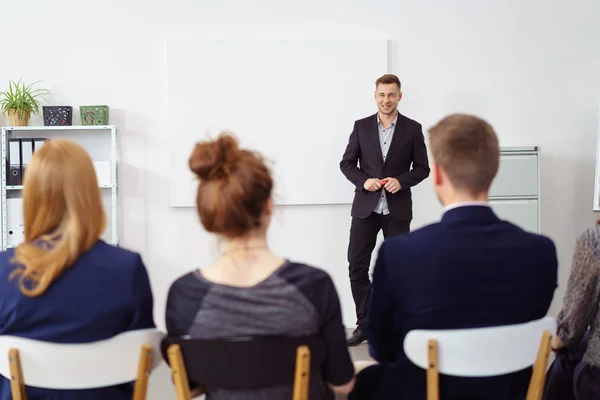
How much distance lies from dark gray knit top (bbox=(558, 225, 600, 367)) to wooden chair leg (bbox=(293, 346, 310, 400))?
79 cm

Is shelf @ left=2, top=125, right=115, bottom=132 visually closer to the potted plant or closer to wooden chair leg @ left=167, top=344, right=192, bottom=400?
the potted plant

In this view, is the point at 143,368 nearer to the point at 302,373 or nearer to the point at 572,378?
the point at 302,373

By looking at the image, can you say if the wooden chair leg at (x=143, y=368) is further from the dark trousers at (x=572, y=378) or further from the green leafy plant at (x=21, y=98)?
the green leafy plant at (x=21, y=98)

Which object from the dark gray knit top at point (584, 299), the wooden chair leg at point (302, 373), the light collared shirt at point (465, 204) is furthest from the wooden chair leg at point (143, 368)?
the dark gray knit top at point (584, 299)

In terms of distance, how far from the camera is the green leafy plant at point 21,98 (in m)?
4.35

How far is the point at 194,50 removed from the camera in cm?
456

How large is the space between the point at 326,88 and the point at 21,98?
2.00 metres

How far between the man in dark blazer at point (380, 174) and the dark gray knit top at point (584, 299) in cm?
223

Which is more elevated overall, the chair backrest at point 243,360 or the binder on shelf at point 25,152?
the binder on shelf at point 25,152

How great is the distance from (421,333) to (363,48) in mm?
3405

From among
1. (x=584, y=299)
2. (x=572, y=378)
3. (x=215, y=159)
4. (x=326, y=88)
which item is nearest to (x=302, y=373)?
(x=215, y=159)

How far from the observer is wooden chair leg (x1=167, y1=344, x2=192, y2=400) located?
149cm

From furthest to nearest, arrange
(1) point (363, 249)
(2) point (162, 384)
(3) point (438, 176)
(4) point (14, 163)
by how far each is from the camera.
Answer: (4) point (14, 163) → (1) point (363, 249) → (2) point (162, 384) → (3) point (438, 176)

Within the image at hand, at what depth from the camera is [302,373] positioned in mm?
1479
